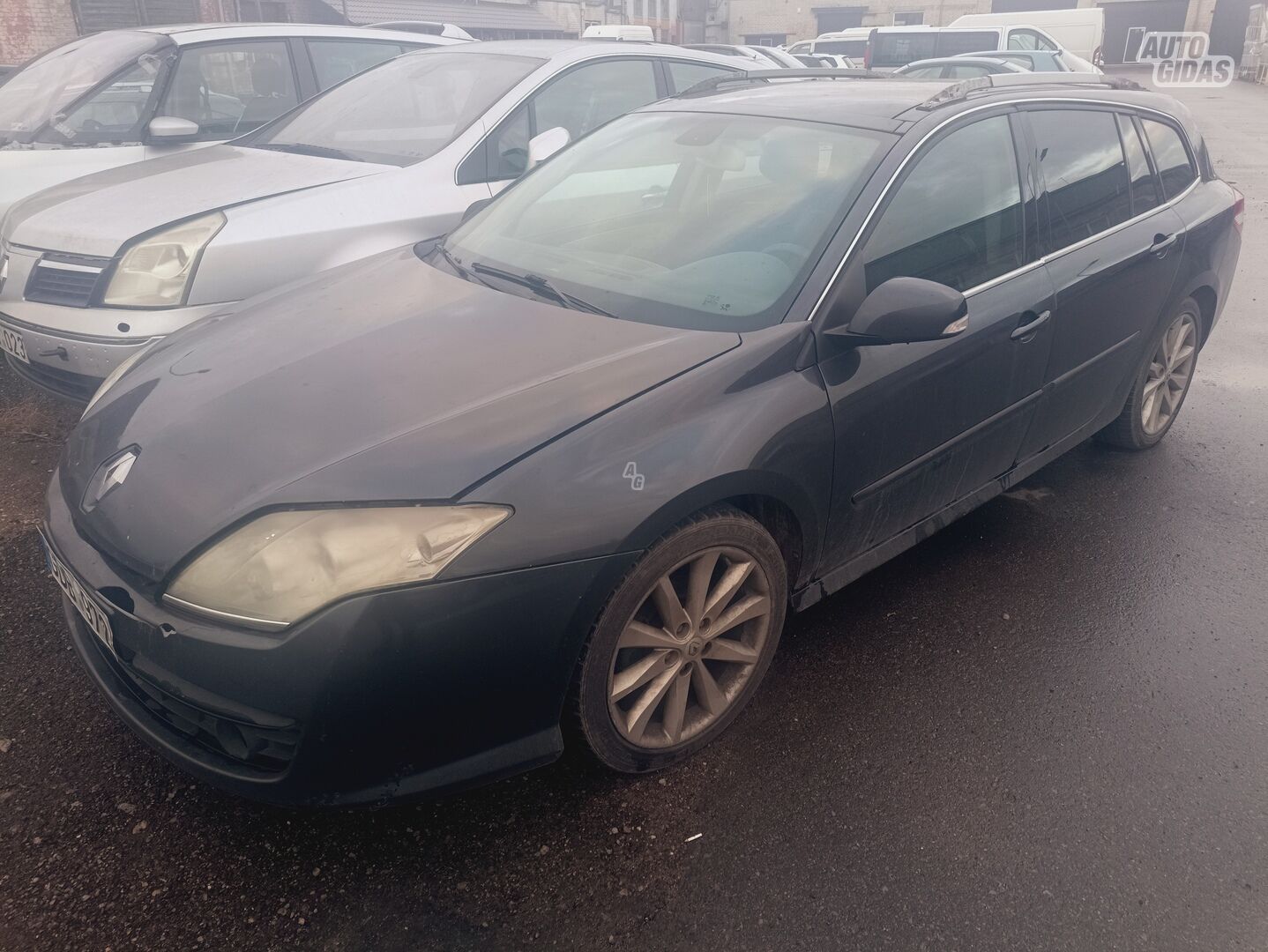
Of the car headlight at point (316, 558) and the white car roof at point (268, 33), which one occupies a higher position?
the white car roof at point (268, 33)

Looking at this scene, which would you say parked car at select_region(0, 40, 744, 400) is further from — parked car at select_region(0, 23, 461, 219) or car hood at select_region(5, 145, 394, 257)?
parked car at select_region(0, 23, 461, 219)

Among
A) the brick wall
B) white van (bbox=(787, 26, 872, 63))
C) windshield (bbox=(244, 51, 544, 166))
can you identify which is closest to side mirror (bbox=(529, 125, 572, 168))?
windshield (bbox=(244, 51, 544, 166))

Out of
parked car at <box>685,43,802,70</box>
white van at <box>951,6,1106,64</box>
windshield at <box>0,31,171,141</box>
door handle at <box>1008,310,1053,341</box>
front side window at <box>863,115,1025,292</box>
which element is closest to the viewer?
front side window at <box>863,115,1025,292</box>

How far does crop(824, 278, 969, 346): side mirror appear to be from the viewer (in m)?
2.32

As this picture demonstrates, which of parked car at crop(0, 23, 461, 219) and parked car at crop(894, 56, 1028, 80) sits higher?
parked car at crop(0, 23, 461, 219)

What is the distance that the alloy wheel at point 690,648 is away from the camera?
2.18m

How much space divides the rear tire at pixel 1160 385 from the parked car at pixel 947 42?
1456cm

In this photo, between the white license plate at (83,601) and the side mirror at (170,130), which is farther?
the side mirror at (170,130)

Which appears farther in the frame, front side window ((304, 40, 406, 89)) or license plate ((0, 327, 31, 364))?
front side window ((304, 40, 406, 89))

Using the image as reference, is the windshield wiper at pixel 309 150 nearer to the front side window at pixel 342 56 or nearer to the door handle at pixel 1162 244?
the front side window at pixel 342 56

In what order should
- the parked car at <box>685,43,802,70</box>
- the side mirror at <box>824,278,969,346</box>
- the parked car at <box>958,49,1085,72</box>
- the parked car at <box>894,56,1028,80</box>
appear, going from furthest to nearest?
the parked car at <box>958,49,1085,72</box>
the parked car at <box>894,56,1028,80</box>
the parked car at <box>685,43,802,70</box>
the side mirror at <box>824,278,969,346</box>

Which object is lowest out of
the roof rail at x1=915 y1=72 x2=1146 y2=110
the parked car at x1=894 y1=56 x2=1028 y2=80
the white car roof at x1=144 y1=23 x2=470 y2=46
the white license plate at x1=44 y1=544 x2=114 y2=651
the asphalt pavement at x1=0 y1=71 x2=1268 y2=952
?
the asphalt pavement at x1=0 y1=71 x2=1268 y2=952

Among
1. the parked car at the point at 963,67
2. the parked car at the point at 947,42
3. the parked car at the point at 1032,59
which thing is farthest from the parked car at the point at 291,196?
the parked car at the point at 947,42

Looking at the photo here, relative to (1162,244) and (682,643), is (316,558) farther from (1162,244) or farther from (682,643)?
(1162,244)
